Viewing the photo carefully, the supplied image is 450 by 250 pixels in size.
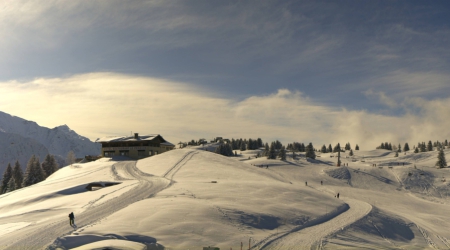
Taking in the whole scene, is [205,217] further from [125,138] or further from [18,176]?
[18,176]

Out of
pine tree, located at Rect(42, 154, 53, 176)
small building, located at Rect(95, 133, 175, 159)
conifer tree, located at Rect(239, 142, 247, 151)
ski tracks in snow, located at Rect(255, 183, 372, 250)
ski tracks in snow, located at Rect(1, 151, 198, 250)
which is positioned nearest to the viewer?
ski tracks in snow, located at Rect(1, 151, 198, 250)

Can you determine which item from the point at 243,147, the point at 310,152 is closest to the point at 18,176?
the point at 310,152

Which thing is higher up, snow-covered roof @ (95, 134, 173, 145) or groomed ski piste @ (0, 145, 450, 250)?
snow-covered roof @ (95, 134, 173, 145)

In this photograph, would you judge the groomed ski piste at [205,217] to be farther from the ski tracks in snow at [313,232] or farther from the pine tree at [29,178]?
the pine tree at [29,178]

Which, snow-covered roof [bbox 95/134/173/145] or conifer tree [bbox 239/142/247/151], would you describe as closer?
snow-covered roof [bbox 95/134/173/145]

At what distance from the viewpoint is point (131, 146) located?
9662 cm

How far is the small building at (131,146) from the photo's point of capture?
314ft

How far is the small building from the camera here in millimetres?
95688

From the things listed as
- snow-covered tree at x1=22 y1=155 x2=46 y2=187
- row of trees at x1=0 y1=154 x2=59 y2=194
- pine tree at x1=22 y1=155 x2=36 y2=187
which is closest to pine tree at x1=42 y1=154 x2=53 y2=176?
row of trees at x1=0 y1=154 x2=59 y2=194

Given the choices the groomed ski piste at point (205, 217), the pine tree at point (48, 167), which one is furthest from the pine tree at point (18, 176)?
the groomed ski piste at point (205, 217)

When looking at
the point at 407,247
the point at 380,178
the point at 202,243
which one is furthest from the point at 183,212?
the point at 380,178

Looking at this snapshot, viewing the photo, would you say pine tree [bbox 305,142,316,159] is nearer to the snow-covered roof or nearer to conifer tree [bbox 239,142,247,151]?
the snow-covered roof

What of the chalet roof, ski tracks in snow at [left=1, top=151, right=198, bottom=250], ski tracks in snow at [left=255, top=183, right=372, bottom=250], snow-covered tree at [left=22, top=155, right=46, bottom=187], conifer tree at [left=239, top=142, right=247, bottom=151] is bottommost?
ski tracks in snow at [left=255, top=183, right=372, bottom=250]

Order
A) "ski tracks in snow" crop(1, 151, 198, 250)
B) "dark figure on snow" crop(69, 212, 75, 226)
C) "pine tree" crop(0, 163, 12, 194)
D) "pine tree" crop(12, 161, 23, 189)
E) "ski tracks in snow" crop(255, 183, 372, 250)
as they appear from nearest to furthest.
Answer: "ski tracks in snow" crop(1, 151, 198, 250)
"ski tracks in snow" crop(255, 183, 372, 250)
"dark figure on snow" crop(69, 212, 75, 226)
"pine tree" crop(0, 163, 12, 194)
"pine tree" crop(12, 161, 23, 189)
